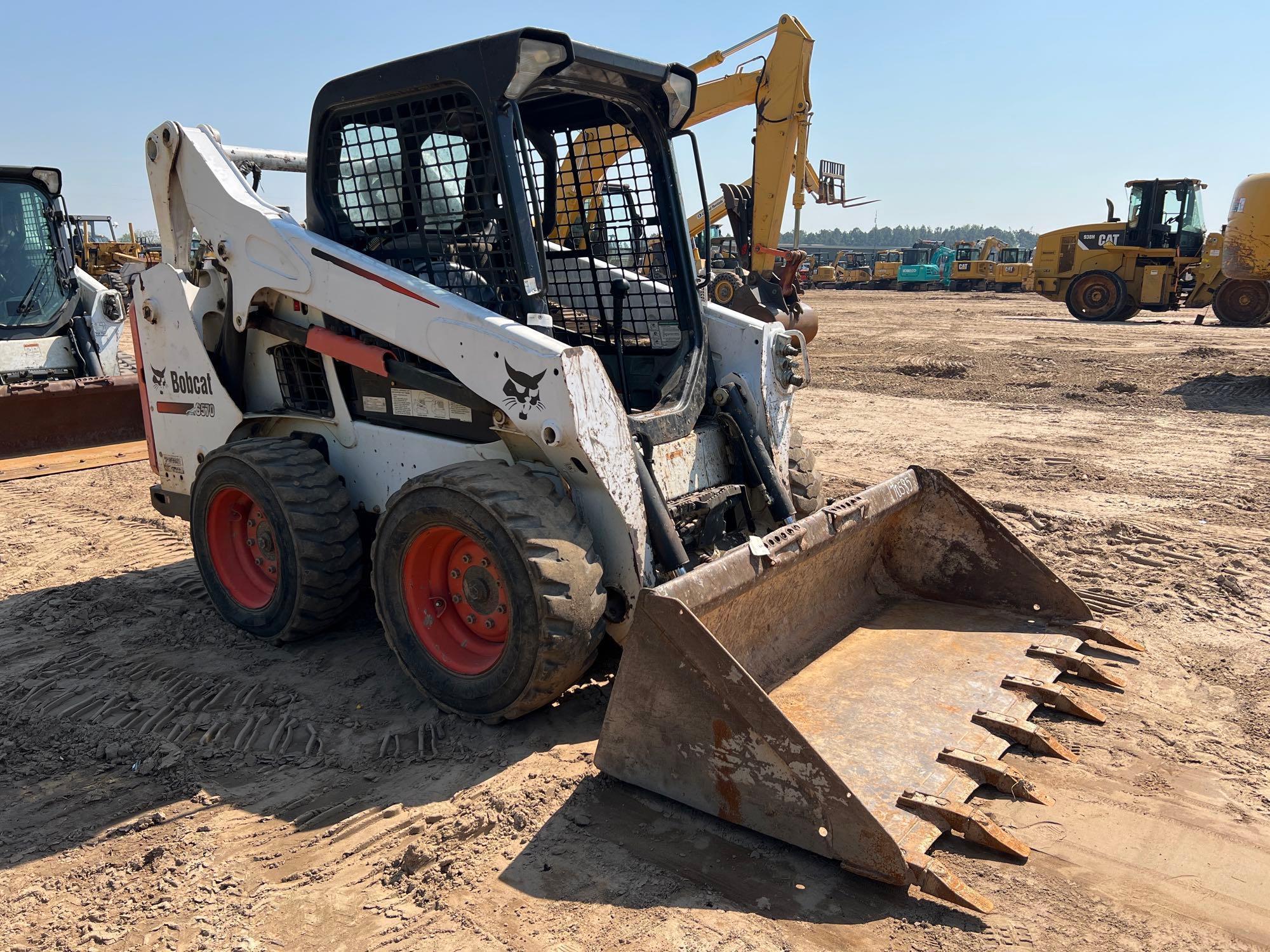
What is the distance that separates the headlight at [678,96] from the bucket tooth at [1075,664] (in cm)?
280

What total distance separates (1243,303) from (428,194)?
1937 cm

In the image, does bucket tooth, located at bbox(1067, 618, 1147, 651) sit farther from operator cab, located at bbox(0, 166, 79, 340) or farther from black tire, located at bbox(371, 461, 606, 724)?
operator cab, located at bbox(0, 166, 79, 340)

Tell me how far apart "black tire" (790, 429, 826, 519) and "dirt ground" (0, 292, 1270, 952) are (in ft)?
4.37

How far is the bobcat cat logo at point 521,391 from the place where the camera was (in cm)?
331

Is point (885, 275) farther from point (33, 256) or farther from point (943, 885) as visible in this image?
point (943, 885)

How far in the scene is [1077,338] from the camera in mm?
17578

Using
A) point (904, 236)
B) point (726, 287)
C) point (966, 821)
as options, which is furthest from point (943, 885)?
point (904, 236)

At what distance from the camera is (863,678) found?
3604mm

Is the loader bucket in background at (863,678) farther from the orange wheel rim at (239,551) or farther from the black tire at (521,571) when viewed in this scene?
the orange wheel rim at (239,551)

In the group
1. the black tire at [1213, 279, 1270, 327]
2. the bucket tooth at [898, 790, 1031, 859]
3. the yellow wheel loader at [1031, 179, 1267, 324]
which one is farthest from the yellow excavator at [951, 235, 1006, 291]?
the bucket tooth at [898, 790, 1031, 859]

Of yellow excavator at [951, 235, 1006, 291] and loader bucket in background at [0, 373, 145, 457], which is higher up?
yellow excavator at [951, 235, 1006, 291]

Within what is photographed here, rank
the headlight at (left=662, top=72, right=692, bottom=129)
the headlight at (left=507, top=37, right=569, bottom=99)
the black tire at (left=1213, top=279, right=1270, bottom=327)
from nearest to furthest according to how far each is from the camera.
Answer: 1. the headlight at (left=507, top=37, right=569, bottom=99)
2. the headlight at (left=662, top=72, right=692, bottom=129)
3. the black tire at (left=1213, top=279, right=1270, bottom=327)

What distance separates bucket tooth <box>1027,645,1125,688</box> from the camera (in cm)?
380

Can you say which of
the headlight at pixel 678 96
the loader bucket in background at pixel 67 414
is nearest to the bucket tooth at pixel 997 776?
the headlight at pixel 678 96
